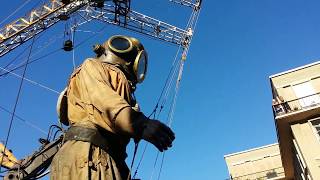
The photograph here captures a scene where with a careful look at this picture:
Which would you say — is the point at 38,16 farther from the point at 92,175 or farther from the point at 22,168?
the point at 92,175

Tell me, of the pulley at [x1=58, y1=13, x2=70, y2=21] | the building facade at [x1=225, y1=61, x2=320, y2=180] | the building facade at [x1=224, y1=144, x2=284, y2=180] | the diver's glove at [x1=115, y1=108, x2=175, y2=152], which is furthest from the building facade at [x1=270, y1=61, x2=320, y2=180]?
the diver's glove at [x1=115, y1=108, x2=175, y2=152]

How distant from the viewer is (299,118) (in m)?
25.7

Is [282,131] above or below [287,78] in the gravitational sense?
below

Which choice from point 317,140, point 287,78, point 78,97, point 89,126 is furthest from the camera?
point 287,78

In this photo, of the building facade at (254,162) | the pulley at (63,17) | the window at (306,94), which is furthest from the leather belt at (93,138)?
the building facade at (254,162)

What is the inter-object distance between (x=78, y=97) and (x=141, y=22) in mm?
24167

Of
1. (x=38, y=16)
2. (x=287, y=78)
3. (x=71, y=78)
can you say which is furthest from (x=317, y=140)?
(x=71, y=78)

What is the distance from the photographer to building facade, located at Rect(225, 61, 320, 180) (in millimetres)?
24344

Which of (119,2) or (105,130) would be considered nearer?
(105,130)

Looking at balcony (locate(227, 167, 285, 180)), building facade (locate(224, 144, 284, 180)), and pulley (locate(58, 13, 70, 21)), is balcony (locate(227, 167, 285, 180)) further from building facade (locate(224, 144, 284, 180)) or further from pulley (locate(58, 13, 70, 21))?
pulley (locate(58, 13, 70, 21))

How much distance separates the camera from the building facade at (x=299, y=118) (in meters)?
24.3

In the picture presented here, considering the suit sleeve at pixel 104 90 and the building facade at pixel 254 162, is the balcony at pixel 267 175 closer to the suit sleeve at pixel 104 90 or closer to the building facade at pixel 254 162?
the building facade at pixel 254 162

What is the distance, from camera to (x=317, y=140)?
24.5 meters

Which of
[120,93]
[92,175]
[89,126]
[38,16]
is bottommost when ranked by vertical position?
[92,175]
